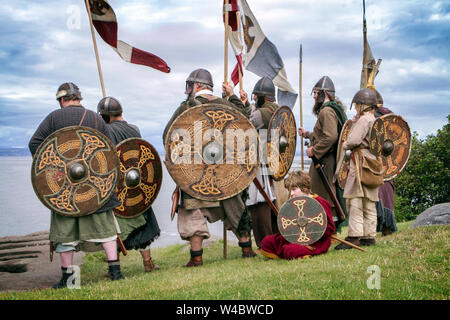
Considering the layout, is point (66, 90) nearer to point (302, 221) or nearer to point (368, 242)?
point (302, 221)

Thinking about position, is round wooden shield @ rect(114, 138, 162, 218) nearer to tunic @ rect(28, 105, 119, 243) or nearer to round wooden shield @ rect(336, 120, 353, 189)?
tunic @ rect(28, 105, 119, 243)

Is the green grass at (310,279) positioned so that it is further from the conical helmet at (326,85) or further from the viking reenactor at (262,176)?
the conical helmet at (326,85)

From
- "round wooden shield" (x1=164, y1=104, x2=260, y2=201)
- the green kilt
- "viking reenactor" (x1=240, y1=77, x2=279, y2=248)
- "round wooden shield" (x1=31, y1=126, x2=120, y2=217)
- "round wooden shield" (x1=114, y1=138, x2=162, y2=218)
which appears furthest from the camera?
"viking reenactor" (x1=240, y1=77, x2=279, y2=248)

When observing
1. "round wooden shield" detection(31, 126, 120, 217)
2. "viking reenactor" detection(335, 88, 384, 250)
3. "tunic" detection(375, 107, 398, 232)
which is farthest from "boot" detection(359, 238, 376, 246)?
"round wooden shield" detection(31, 126, 120, 217)

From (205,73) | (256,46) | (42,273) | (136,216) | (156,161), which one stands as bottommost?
(42,273)

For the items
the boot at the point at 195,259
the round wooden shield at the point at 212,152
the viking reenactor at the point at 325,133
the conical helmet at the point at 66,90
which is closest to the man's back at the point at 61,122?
the conical helmet at the point at 66,90

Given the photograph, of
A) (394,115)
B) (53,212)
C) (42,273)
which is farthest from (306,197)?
(42,273)

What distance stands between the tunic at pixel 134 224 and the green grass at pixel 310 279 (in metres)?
0.59

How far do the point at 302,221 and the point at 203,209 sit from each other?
4.14 feet

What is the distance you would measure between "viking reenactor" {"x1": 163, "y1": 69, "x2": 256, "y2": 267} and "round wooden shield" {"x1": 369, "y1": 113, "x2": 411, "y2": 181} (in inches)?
64.6

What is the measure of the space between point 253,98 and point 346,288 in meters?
3.25

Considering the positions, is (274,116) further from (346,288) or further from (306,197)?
(346,288)

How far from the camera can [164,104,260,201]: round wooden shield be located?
18.0 feet
